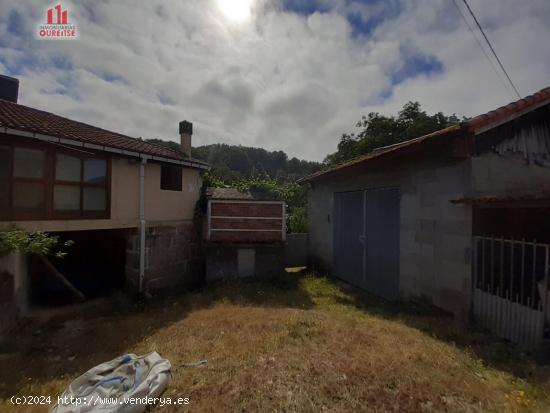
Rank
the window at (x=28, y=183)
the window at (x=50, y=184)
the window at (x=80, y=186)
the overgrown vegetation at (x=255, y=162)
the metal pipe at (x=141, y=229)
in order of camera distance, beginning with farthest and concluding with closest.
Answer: the overgrown vegetation at (x=255, y=162) → the metal pipe at (x=141, y=229) → the window at (x=80, y=186) → the window at (x=28, y=183) → the window at (x=50, y=184)

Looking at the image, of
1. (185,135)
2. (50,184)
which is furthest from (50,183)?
(185,135)

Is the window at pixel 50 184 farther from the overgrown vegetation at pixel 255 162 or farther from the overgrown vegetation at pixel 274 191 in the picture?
the overgrown vegetation at pixel 255 162

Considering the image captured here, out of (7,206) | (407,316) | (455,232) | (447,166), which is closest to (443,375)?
(407,316)

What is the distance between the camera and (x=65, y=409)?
3221 millimetres

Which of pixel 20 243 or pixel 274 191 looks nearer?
pixel 20 243

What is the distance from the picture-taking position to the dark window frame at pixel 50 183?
652 centimetres

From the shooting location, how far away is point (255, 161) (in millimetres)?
66000

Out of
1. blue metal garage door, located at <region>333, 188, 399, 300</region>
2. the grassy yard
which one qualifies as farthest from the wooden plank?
the grassy yard

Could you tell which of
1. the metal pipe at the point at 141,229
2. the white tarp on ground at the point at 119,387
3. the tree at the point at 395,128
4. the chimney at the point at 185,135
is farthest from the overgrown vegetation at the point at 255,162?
the white tarp on ground at the point at 119,387

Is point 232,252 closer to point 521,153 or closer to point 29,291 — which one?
point 29,291

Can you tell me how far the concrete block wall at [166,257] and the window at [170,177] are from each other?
1.37 meters

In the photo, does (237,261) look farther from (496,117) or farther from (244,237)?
(496,117)

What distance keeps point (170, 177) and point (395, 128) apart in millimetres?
21208

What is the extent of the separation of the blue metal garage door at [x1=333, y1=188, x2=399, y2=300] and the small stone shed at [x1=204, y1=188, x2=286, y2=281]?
7.30 feet
